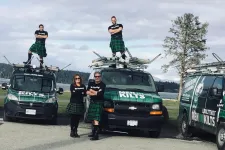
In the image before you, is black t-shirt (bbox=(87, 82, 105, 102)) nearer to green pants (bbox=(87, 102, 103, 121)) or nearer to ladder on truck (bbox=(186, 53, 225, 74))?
green pants (bbox=(87, 102, 103, 121))

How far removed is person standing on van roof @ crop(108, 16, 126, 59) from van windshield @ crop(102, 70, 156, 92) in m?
2.24

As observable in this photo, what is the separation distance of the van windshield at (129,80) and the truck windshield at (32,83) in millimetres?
3053

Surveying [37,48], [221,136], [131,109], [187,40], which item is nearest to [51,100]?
[37,48]

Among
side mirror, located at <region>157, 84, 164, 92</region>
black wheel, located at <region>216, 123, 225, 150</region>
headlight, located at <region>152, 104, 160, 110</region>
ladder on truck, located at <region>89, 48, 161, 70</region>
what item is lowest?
black wheel, located at <region>216, 123, 225, 150</region>

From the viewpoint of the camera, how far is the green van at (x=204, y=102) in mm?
11562

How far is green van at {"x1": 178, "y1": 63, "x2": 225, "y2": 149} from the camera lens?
37.9 ft

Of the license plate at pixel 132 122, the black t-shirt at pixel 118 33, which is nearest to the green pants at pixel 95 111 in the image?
the license plate at pixel 132 122

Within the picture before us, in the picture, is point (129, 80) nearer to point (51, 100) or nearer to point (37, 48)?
Answer: point (51, 100)

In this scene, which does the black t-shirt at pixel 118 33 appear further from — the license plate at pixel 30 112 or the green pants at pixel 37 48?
the license plate at pixel 30 112

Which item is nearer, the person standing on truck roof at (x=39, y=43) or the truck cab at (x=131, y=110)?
the truck cab at (x=131, y=110)

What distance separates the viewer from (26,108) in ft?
50.3

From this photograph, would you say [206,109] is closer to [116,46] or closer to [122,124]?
[122,124]

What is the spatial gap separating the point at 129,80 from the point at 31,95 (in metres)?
3.56

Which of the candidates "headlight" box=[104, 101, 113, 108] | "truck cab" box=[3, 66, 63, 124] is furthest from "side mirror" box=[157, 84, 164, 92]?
"truck cab" box=[3, 66, 63, 124]
